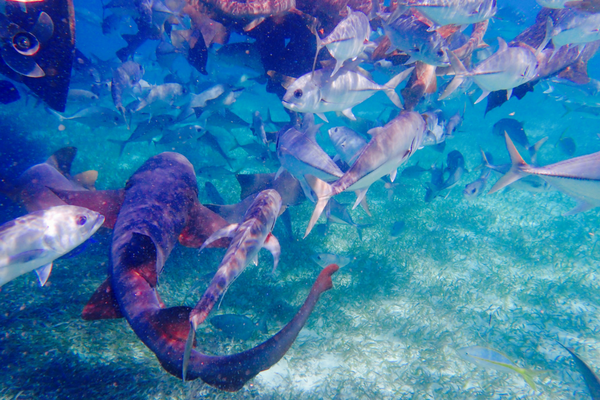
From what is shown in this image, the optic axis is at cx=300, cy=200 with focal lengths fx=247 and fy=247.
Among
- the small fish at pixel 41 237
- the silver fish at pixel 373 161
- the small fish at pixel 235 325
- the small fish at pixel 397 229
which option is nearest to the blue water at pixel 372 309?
the small fish at pixel 397 229

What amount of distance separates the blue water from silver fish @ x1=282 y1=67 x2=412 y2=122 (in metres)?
2.69

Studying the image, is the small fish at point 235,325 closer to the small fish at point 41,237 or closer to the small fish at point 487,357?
the small fish at point 41,237

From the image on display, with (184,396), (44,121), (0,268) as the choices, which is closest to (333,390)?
(184,396)

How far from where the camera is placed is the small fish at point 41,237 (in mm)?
2662

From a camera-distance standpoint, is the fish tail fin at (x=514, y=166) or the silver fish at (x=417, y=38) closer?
the fish tail fin at (x=514, y=166)

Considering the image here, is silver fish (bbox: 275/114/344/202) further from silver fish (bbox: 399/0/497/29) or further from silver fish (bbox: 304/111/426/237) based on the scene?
silver fish (bbox: 399/0/497/29)

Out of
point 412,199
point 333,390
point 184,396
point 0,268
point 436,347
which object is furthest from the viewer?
point 412,199

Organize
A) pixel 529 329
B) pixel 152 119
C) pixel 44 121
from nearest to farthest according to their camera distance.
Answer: pixel 529 329, pixel 152 119, pixel 44 121

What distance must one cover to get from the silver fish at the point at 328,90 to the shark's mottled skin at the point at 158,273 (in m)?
2.30

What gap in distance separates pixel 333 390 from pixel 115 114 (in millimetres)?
9272

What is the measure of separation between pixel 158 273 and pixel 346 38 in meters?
3.83

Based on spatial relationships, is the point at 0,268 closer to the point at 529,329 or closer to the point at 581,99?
the point at 529,329

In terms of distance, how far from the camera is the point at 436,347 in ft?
14.2

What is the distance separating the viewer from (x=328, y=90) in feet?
11.9
